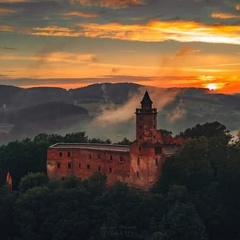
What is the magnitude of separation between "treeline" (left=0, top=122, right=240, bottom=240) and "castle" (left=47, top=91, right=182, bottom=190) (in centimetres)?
140

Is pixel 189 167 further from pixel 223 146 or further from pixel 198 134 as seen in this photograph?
pixel 198 134

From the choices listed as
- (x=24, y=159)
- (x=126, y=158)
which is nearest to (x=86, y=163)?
(x=126, y=158)

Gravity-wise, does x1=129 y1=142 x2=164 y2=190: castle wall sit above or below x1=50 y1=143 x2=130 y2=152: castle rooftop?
below

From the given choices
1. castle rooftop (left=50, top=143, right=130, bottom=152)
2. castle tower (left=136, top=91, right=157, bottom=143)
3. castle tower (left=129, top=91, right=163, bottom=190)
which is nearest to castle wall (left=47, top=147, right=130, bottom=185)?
castle rooftop (left=50, top=143, right=130, bottom=152)

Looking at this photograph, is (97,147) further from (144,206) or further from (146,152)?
(144,206)

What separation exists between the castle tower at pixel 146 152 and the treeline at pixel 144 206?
1.10 meters

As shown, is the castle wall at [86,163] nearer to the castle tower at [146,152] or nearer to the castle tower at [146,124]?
the castle tower at [146,152]

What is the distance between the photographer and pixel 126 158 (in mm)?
76562

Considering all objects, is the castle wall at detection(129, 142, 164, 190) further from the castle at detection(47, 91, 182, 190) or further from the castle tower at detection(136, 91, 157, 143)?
the castle tower at detection(136, 91, 157, 143)

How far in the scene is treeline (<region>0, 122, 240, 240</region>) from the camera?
69688 mm

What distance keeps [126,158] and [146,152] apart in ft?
10.8

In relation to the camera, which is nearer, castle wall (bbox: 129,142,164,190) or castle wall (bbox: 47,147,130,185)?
castle wall (bbox: 129,142,164,190)

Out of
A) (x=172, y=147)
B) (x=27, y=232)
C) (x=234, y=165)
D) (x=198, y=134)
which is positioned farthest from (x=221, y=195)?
(x=27, y=232)

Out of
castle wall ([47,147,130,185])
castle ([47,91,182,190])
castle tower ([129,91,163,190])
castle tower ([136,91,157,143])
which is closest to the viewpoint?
castle tower ([129,91,163,190])
